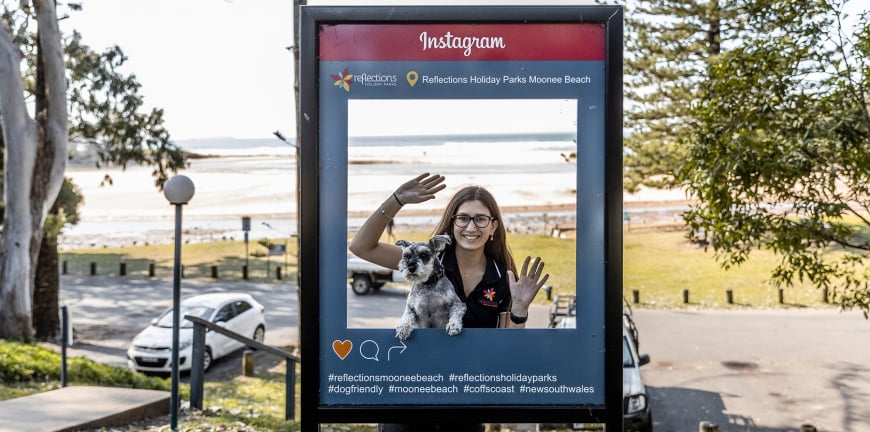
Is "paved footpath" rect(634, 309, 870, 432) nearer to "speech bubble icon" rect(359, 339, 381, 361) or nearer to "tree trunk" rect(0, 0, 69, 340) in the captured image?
"speech bubble icon" rect(359, 339, 381, 361)

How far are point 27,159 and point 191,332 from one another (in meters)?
4.94

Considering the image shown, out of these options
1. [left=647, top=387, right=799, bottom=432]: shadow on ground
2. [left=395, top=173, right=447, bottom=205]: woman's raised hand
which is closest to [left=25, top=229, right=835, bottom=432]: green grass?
[left=395, top=173, right=447, bottom=205]: woman's raised hand

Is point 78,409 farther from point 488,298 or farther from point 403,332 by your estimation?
point 488,298

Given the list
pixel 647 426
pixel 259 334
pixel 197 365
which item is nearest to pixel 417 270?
pixel 197 365

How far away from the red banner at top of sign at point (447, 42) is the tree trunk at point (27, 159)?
48.1 feet

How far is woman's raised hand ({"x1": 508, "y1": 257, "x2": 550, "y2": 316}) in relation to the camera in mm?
3661

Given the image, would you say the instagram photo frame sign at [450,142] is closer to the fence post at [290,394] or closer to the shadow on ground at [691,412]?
the fence post at [290,394]

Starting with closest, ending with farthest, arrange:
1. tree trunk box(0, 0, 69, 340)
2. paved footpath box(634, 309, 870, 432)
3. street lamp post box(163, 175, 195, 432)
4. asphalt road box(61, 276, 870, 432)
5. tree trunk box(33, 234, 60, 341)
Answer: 1. street lamp post box(163, 175, 195, 432)
2. asphalt road box(61, 276, 870, 432)
3. paved footpath box(634, 309, 870, 432)
4. tree trunk box(0, 0, 69, 340)
5. tree trunk box(33, 234, 60, 341)

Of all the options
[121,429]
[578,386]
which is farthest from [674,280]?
[578,386]

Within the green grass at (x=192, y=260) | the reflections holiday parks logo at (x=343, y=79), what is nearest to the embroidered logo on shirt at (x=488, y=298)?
the reflections holiday parks logo at (x=343, y=79)

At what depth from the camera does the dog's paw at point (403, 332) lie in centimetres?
360

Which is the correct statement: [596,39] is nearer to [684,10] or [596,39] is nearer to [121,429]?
[121,429]

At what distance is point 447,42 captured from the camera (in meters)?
3.56

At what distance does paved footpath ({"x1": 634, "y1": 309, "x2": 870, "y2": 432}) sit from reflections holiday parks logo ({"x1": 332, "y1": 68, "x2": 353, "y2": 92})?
8.88 m
